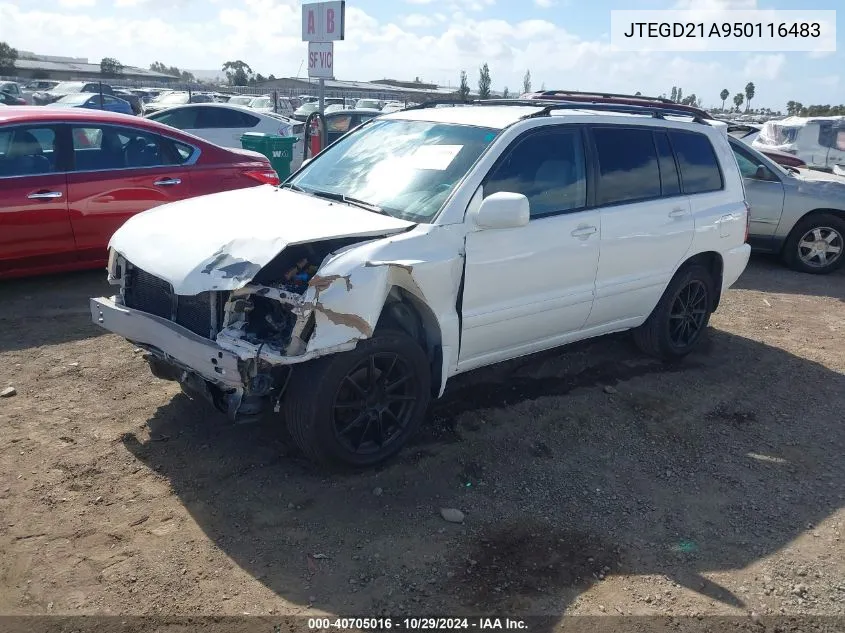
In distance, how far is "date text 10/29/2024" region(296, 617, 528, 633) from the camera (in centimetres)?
278

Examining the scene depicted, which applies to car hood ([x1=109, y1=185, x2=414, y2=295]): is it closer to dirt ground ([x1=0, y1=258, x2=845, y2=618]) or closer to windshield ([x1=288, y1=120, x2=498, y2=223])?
windshield ([x1=288, y1=120, x2=498, y2=223])

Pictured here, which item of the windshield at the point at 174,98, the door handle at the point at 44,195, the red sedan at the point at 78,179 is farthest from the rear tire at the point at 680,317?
the windshield at the point at 174,98

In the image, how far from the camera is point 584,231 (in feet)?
14.8

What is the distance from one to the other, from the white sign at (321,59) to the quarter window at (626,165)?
7345 millimetres

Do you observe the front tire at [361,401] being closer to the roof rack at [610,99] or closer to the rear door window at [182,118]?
the roof rack at [610,99]

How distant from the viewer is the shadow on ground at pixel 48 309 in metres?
5.38

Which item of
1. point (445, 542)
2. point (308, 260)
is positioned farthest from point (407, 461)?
point (308, 260)

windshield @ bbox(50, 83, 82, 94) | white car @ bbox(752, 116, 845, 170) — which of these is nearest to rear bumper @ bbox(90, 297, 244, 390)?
white car @ bbox(752, 116, 845, 170)

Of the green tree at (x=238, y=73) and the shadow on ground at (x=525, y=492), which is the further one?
the green tree at (x=238, y=73)

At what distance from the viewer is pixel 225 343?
336 centimetres

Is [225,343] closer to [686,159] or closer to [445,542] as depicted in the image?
[445,542]

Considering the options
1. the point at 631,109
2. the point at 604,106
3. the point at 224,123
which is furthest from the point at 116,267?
the point at 224,123

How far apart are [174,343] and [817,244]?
8.30 metres

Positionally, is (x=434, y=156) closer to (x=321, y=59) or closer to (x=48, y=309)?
(x=48, y=309)
